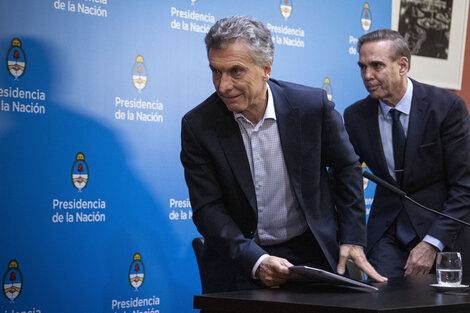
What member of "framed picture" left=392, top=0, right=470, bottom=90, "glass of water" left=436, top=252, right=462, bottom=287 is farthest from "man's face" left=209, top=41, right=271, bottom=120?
"framed picture" left=392, top=0, right=470, bottom=90

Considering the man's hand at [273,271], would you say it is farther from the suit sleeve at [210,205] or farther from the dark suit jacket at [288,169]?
the dark suit jacket at [288,169]

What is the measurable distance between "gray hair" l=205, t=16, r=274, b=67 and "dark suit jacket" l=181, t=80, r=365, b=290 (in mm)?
Result: 265

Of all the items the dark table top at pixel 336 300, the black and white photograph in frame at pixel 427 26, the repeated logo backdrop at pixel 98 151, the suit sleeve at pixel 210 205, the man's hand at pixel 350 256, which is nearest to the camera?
the dark table top at pixel 336 300

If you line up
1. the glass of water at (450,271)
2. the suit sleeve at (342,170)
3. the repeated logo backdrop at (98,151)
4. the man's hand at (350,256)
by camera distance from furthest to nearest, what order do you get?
1. the repeated logo backdrop at (98,151)
2. the suit sleeve at (342,170)
3. the man's hand at (350,256)
4. the glass of water at (450,271)

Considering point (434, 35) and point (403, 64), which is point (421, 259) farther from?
point (434, 35)

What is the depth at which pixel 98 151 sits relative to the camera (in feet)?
12.0

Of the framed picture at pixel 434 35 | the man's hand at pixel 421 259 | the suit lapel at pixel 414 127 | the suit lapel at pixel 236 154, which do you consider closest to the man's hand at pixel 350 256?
the suit lapel at pixel 236 154

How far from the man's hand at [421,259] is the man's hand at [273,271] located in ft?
4.45

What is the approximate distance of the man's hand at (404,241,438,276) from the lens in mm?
3531

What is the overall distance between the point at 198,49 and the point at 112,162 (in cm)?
94

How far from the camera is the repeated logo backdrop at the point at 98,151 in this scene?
336cm

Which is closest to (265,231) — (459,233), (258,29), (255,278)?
(255,278)

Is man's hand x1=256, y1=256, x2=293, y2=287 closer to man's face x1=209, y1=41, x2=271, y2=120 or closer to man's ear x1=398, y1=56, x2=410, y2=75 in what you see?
man's face x1=209, y1=41, x2=271, y2=120

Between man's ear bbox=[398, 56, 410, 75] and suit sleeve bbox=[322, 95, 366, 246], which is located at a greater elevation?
man's ear bbox=[398, 56, 410, 75]
